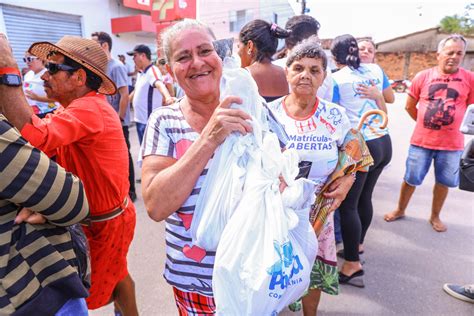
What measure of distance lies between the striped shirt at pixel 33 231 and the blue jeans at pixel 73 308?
41 mm

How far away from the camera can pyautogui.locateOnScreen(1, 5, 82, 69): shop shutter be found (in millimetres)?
9984

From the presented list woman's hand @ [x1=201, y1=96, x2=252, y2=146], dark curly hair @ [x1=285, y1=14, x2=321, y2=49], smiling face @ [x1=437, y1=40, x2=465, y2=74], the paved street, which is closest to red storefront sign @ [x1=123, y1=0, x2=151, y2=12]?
the paved street

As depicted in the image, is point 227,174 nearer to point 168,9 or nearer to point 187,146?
point 187,146

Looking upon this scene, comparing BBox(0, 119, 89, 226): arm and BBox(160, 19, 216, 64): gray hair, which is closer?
BBox(0, 119, 89, 226): arm

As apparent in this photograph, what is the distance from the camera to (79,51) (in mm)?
1746

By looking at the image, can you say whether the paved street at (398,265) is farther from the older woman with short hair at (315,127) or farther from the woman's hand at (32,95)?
the woman's hand at (32,95)

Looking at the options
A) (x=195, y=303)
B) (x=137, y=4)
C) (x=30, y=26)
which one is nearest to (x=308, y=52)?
(x=195, y=303)

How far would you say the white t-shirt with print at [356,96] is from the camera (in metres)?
2.88

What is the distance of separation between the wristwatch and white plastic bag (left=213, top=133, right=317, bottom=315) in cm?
109

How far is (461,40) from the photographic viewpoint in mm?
3320

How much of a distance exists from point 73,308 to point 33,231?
0.37 m

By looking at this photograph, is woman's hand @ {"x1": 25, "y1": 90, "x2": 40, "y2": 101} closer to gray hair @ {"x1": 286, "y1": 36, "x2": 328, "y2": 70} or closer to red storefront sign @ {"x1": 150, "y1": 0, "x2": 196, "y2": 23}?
gray hair @ {"x1": 286, "y1": 36, "x2": 328, "y2": 70}

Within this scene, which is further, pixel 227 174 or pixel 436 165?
pixel 436 165

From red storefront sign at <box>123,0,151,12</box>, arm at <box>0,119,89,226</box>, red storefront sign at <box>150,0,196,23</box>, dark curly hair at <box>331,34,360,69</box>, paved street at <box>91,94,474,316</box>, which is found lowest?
paved street at <box>91,94,474,316</box>
